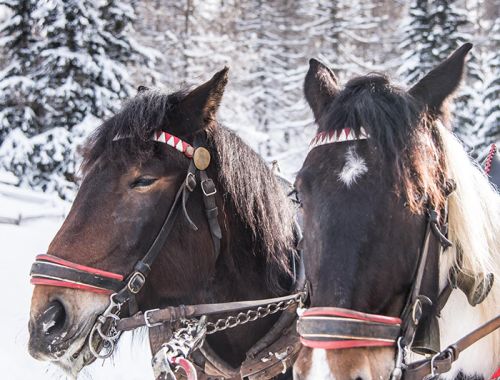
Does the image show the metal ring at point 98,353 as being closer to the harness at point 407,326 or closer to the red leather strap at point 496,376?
the harness at point 407,326

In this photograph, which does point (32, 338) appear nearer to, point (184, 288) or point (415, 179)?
point (184, 288)

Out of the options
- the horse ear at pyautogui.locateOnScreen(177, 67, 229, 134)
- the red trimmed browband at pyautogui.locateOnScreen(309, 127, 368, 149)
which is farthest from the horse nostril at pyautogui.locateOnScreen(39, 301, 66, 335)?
the red trimmed browband at pyautogui.locateOnScreen(309, 127, 368, 149)

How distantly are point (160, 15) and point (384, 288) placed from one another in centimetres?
2755

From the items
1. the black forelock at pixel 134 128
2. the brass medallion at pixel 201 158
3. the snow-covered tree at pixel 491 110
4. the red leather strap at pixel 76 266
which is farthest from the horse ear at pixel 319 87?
the snow-covered tree at pixel 491 110

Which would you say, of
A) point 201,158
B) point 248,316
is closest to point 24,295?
point 248,316

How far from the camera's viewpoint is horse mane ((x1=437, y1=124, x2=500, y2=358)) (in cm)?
230

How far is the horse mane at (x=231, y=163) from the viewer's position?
3087mm

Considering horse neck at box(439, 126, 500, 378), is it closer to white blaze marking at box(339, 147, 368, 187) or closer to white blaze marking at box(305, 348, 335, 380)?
white blaze marking at box(339, 147, 368, 187)

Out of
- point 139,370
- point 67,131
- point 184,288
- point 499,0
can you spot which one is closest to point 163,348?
point 184,288

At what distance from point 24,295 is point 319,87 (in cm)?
664

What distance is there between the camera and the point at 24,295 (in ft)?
26.1

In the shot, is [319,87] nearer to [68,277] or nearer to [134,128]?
[134,128]

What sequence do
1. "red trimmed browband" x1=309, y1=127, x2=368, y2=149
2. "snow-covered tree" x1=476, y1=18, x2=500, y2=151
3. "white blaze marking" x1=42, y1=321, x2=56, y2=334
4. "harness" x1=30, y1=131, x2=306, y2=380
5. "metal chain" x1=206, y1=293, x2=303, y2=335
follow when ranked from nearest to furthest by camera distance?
"red trimmed browband" x1=309, y1=127, x2=368, y2=149 → "white blaze marking" x1=42, y1=321, x2=56, y2=334 → "harness" x1=30, y1=131, x2=306, y2=380 → "metal chain" x1=206, y1=293, x2=303, y2=335 → "snow-covered tree" x1=476, y1=18, x2=500, y2=151

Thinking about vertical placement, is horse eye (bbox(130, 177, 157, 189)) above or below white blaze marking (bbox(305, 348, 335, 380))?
above
